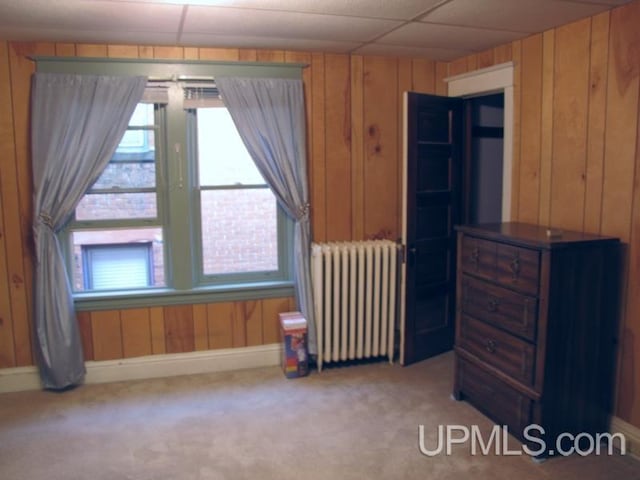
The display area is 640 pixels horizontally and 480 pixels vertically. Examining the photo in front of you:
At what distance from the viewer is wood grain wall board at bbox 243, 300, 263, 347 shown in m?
3.90

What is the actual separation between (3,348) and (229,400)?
153cm

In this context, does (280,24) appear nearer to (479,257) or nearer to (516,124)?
(516,124)

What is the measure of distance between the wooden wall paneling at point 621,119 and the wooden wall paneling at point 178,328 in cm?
267

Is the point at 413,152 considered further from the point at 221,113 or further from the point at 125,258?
the point at 125,258

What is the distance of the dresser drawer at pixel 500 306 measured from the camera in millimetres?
2670

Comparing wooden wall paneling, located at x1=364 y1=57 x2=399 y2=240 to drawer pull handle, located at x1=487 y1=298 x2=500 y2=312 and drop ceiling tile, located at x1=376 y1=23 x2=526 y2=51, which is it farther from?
drawer pull handle, located at x1=487 y1=298 x2=500 y2=312

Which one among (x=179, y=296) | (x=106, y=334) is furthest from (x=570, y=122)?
(x=106, y=334)

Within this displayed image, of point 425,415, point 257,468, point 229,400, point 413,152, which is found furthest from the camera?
point 413,152

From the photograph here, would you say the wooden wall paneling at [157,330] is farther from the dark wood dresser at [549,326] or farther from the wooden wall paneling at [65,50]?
the dark wood dresser at [549,326]

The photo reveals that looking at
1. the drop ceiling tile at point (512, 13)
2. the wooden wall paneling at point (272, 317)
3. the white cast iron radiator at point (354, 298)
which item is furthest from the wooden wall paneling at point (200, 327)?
the drop ceiling tile at point (512, 13)

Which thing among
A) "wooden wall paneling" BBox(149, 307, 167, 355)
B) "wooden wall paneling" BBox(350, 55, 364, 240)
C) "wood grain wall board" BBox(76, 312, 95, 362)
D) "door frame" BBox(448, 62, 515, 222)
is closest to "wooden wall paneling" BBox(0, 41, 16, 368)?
"wood grain wall board" BBox(76, 312, 95, 362)

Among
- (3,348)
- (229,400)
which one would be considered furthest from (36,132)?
(229,400)

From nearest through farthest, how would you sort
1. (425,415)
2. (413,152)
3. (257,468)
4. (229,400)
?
(257,468), (425,415), (229,400), (413,152)

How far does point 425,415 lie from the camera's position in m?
3.16
